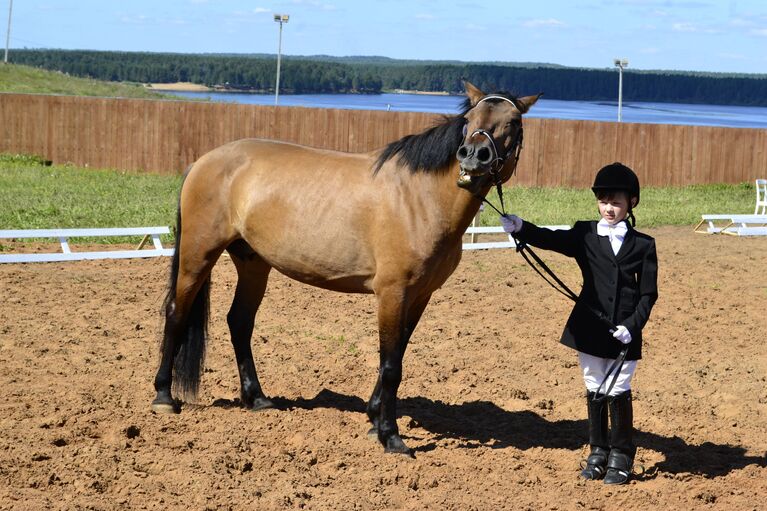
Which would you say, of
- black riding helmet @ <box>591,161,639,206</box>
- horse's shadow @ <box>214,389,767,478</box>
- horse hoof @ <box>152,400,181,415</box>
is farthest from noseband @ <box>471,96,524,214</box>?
horse hoof @ <box>152,400,181,415</box>

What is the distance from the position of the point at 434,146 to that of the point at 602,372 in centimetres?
155

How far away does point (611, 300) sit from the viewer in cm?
525

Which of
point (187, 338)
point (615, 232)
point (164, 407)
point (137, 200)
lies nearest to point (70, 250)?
point (187, 338)

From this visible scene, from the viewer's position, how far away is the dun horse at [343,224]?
219 inches

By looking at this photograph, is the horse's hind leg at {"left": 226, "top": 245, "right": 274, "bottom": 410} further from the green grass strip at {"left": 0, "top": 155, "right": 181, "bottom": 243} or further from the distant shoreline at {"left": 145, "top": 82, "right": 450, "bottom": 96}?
the distant shoreline at {"left": 145, "top": 82, "right": 450, "bottom": 96}

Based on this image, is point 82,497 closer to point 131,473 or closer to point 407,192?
point 131,473

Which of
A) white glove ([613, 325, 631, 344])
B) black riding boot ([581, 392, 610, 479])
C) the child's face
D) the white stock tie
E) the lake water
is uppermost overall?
the lake water

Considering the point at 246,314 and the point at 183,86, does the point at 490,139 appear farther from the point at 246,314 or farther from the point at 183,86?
the point at 183,86

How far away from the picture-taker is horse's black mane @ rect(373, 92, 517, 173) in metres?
5.56

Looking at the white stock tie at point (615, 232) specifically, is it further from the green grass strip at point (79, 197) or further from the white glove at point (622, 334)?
the green grass strip at point (79, 197)

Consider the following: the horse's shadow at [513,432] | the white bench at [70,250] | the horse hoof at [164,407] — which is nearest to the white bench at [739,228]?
the white bench at [70,250]

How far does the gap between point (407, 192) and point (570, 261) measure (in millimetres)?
6552

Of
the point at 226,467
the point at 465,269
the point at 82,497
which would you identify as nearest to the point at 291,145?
the point at 226,467

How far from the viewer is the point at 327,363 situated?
24.7ft
